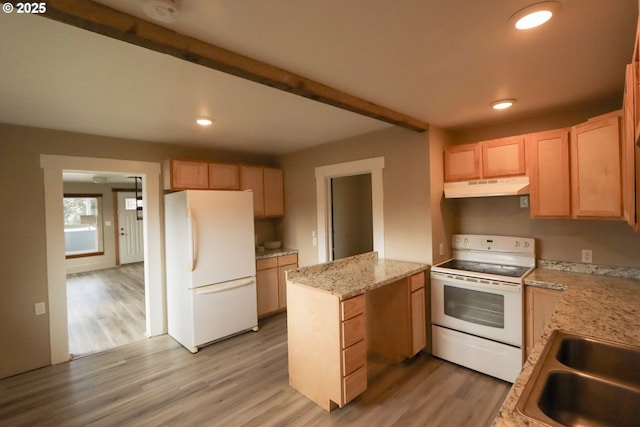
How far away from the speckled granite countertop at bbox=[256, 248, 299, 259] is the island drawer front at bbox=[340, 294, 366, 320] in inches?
78.6

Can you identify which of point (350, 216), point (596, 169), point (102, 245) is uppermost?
point (596, 169)

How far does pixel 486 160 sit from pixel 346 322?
2.00 meters

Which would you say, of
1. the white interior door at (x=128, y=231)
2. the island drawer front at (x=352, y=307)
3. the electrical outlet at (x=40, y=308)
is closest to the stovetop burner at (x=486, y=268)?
the island drawer front at (x=352, y=307)

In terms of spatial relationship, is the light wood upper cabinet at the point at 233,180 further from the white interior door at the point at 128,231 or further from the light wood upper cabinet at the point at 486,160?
the white interior door at the point at 128,231

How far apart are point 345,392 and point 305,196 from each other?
8.61 feet

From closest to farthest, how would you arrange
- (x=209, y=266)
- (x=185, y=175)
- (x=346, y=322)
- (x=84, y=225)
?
(x=346, y=322) < (x=209, y=266) < (x=185, y=175) < (x=84, y=225)

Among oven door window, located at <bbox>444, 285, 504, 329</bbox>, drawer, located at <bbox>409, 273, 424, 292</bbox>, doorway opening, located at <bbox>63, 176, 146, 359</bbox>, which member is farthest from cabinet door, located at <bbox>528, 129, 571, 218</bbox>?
doorway opening, located at <bbox>63, 176, 146, 359</bbox>

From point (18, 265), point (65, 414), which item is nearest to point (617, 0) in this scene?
point (65, 414)

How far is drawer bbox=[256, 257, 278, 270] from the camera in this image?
3.92m

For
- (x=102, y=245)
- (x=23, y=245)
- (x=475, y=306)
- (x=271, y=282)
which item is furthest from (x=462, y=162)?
(x=102, y=245)

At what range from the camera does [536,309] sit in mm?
2338

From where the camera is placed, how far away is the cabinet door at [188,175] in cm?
345

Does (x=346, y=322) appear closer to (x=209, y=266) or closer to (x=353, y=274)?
(x=353, y=274)

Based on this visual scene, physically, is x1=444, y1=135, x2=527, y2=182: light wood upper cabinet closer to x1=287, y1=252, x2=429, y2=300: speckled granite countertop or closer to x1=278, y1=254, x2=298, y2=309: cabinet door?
x1=287, y1=252, x2=429, y2=300: speckled granite countertop
